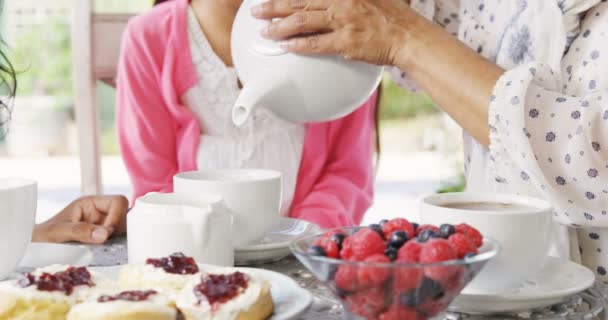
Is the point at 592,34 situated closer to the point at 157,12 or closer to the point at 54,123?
the point at 157,12

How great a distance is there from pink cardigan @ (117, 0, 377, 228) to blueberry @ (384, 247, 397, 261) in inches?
33.9

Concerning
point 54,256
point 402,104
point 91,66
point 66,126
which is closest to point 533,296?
point 54,256

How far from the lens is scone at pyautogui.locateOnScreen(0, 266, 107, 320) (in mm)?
629

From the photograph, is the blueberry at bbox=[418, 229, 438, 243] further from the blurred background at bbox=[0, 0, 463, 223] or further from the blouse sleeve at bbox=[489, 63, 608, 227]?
the blurred background at bbox=[0, 0, 463, 223]

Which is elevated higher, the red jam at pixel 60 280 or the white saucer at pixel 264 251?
the red jam at pixel 60 280

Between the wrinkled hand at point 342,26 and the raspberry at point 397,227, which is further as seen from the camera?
the wrinkled hand at point 342,26

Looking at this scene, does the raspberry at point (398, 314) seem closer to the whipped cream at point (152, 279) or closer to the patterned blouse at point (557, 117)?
the whipped cream at point (152, 279)

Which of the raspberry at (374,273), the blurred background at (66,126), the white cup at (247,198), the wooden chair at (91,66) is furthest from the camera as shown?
the blurred background at (66,126)

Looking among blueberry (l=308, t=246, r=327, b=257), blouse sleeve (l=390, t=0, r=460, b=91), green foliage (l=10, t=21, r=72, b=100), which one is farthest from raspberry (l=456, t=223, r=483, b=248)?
green foliage (l=10, t=21, r=72, b=100)

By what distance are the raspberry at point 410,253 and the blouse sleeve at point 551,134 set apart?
0.33m

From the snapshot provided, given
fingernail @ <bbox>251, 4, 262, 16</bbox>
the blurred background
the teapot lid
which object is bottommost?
the blurred background

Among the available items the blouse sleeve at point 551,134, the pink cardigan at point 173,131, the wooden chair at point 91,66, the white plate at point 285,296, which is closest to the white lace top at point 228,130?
the pink cardigan at point 173,131

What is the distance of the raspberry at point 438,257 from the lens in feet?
1.94

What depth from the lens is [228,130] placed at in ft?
5.09
